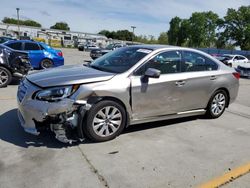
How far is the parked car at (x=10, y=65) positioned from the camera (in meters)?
8.54

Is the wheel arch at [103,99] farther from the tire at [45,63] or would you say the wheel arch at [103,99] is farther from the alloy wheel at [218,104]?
the tire at [45,63]

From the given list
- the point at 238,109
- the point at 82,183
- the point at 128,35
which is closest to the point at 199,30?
the point at 128,35

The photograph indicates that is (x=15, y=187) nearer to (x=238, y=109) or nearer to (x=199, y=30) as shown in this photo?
(x=238, y=109)

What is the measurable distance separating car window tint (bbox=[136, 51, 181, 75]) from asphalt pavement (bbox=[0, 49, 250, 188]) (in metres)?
1.14

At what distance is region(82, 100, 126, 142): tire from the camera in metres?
4.30

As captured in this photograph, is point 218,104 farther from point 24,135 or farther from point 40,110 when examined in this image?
point 24,135

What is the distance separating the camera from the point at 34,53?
12.9 metres

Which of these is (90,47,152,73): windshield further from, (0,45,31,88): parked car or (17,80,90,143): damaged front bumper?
(0,45,31,88): parked car

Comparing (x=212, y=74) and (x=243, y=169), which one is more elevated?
(x=212, y=74)

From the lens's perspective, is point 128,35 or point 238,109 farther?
point 128,35

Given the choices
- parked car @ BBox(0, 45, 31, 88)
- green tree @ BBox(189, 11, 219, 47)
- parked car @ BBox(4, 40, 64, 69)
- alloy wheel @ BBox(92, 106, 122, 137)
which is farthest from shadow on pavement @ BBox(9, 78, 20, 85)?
green tree @ BBox(189, 11, 219, 47)

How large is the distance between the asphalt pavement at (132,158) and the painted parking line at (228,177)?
0.03 meters

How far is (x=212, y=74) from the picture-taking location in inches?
233

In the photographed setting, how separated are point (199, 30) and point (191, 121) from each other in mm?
82629
